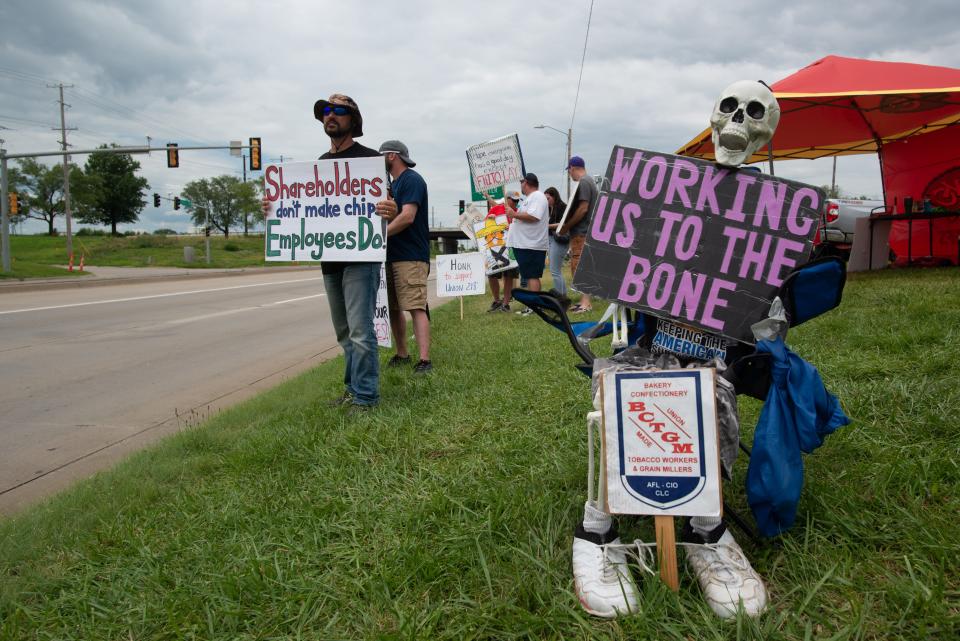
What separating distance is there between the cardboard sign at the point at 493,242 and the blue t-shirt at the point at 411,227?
189 inches

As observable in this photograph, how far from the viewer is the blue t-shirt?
4.67 metres

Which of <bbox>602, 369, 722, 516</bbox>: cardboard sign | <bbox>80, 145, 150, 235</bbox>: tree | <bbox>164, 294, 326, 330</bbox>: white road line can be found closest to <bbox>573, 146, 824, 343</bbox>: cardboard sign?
<bbox>602, 369, 722, 516</bbox>: cardboard sign

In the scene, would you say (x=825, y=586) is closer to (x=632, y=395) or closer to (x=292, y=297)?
(x=632, y=395)

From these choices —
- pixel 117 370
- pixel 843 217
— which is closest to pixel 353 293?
pixel 117 370

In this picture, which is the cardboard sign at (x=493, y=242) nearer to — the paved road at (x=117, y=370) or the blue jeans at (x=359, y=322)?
the paved road at (x=117, y=370)

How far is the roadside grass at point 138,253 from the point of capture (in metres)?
39.4

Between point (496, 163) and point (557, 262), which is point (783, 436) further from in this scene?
point (496, 163)

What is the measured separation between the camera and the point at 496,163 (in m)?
10.4

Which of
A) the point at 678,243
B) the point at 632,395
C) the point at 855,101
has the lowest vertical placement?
the point at 632,395

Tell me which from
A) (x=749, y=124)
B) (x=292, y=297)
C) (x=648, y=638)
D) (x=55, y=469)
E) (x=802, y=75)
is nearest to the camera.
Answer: (x=648, y=638)

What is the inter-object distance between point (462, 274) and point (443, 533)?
7375 mm

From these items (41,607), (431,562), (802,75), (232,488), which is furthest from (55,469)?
(802,75)

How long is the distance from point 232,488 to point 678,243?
2202 mm

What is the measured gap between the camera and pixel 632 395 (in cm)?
181
